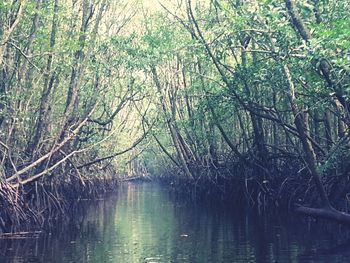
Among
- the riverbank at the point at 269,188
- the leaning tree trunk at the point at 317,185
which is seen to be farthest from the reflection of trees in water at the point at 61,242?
the riverbank at the point at 269,188

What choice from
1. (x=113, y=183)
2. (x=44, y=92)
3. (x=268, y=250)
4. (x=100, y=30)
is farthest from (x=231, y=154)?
(x=113, y=183)

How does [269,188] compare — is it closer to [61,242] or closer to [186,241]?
[186,241]

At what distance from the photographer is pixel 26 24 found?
1381 cm

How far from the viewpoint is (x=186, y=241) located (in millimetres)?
11148

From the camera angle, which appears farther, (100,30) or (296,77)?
(100,30)

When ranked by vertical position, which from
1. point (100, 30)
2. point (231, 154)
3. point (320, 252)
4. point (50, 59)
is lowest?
point (320, 252)

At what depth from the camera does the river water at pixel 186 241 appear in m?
9.25

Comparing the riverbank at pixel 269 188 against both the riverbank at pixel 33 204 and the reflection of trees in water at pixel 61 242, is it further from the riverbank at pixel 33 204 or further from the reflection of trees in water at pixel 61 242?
the riverbank at pixel 33 204

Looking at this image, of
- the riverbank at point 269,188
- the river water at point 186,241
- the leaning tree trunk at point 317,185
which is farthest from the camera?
the riverbank at point 269,188

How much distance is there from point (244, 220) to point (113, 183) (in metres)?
20.1

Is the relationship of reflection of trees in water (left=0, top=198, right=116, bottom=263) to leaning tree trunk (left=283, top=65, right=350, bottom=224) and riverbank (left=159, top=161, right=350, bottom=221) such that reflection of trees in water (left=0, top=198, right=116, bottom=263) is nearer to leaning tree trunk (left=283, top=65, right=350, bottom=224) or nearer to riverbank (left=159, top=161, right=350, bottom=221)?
leaning tree trunk (left=283, top=65, right=350, bottom=224)

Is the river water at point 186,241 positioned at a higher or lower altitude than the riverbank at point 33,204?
lower

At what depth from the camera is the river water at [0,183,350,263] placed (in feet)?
30.3

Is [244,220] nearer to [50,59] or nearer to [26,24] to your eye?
[50,59]
